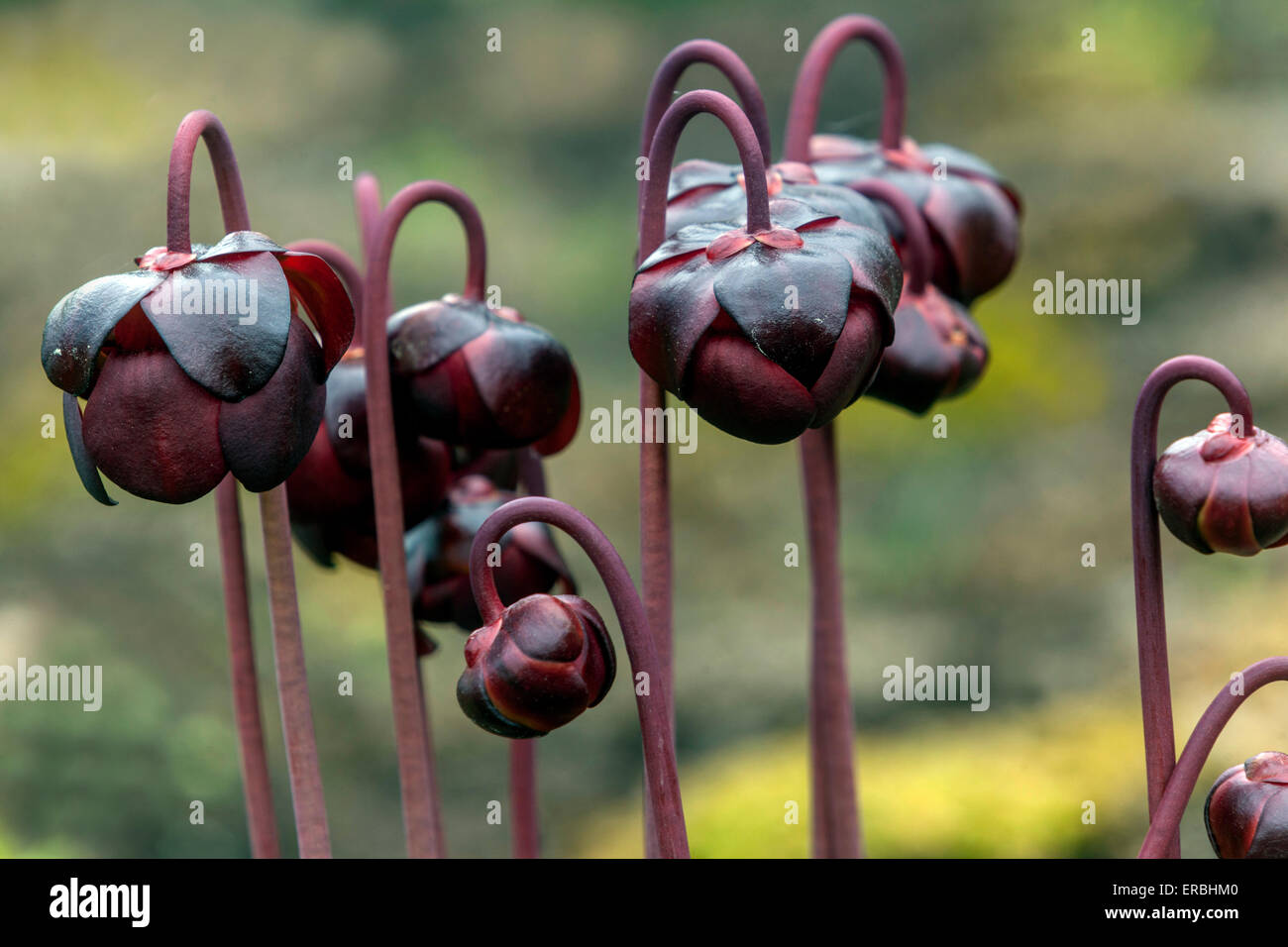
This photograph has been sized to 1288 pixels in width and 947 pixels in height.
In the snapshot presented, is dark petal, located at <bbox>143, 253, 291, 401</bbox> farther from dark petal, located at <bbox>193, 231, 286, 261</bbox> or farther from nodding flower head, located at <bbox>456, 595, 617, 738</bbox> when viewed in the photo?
nodding flower head, located at <bbox>456, 595, 617, 738</bbox>

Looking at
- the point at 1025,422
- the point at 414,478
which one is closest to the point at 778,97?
the point at 1025,422

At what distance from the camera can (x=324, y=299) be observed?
2.19 feet

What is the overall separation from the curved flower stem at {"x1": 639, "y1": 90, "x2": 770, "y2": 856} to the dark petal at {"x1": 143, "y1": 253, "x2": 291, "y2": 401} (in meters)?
0.18

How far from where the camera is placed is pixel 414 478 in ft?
2.71

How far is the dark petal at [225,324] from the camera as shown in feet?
1.96

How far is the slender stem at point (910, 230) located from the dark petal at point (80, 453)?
0.45m

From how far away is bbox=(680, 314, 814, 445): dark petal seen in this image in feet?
1.96

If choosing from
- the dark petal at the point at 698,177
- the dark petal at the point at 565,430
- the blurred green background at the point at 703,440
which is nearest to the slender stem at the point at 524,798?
the dark petal at the point at 565,430

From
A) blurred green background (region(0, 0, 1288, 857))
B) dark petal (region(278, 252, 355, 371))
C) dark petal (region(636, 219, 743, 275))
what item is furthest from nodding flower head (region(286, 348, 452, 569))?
blurred green background (region(0, 0, 1288, 857))

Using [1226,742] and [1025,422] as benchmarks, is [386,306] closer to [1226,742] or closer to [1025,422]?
[1226,742]

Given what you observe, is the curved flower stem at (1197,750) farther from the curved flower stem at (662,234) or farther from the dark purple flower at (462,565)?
the dark purple flower at (462,565)

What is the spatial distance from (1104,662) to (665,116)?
1.65 metres

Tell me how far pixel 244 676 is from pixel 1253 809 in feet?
1.82

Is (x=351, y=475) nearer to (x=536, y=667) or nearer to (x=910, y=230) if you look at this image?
(x=536, y=667)
